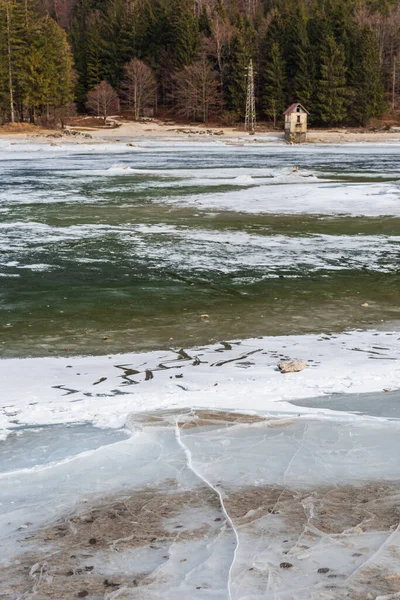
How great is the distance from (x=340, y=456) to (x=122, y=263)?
8.21m

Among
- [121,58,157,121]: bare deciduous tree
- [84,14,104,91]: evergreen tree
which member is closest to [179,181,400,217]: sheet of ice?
[121,58,157,121]: bare deciduous tree

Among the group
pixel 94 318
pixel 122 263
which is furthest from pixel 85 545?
pixel 122 263

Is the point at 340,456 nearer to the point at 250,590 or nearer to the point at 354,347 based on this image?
the point at 250,590

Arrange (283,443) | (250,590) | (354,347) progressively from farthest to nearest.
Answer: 1. (354,347)
2. (283,443)
3. (250,590)

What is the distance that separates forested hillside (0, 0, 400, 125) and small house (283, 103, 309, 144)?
45.4 feet

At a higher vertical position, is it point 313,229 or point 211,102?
point 211,102

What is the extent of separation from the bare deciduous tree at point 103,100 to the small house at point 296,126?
81.4 ft

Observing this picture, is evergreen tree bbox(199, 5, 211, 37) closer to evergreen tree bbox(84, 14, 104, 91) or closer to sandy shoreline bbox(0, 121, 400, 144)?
evergreen tree bbox(84, 14, 104, 91)

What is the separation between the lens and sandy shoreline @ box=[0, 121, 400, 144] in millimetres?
66000

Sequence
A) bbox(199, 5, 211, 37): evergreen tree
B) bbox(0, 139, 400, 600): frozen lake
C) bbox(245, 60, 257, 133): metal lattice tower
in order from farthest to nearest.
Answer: bbox(199, 5, 211, 37): evergreen tree
bbox(245, 60, 257, 133): metal lattice tower
bbox(0, 139, 400, 600): frozen lake

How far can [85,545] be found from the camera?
404 centimetres

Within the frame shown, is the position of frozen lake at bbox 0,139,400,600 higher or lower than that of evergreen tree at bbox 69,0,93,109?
lower

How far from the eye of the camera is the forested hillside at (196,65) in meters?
77.4

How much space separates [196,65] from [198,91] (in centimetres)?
462
